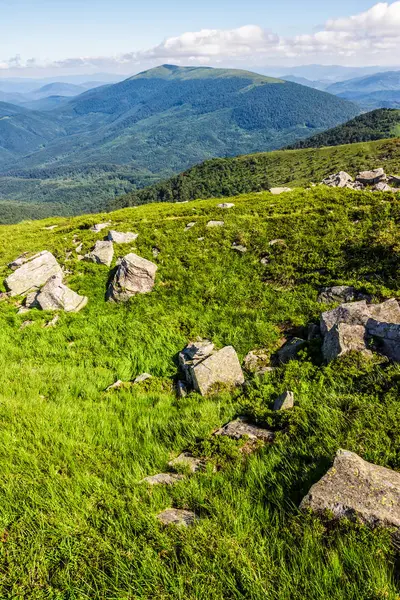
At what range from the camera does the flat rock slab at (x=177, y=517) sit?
491 centimetres

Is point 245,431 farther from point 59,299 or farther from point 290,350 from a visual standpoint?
point 59,299

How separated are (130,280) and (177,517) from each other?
12.3m

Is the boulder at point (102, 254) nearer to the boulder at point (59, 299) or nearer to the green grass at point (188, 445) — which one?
the boulder at point (59, 299)

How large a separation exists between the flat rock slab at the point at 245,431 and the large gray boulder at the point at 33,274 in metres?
13.8

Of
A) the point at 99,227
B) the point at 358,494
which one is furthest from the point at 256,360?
the point at 99,227

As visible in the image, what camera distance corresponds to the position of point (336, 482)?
496cm

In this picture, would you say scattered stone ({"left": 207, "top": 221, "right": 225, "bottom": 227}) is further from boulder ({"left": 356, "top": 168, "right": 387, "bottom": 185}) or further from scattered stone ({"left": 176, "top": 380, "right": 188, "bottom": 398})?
boulder ({"left": 356, "top": 168, "right": 387, "bottom": 185})

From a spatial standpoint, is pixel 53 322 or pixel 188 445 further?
pixel 53 322

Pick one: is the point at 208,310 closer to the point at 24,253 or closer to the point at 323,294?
the point at 323,294

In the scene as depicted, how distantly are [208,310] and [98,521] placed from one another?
9644 mm

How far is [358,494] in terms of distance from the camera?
4.77 metres

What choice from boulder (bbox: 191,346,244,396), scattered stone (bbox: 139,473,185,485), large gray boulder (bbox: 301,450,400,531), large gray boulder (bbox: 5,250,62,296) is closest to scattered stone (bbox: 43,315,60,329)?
large gray boulder (bbox: 5,250,62,296)

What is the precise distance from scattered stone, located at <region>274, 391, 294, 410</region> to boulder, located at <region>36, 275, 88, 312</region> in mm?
11087

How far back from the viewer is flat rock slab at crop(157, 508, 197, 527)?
4910mm
